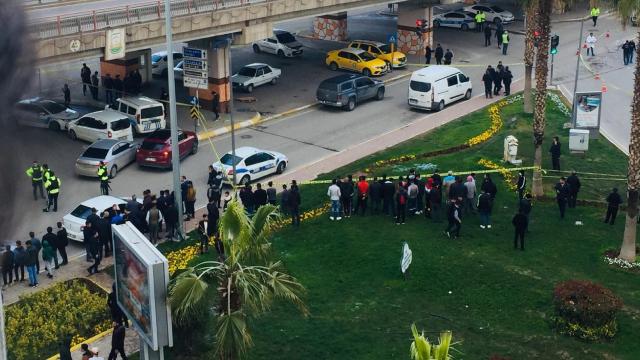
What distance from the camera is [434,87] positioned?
44.1 metres

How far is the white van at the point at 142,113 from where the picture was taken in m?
39.7

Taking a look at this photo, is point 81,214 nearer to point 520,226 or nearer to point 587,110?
point 520,226

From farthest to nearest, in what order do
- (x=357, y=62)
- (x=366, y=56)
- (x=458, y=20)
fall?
(x=458, y=20) → (x=366, y=56) → (x=357, y=62)

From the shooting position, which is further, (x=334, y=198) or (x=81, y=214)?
(x=334, y=198)

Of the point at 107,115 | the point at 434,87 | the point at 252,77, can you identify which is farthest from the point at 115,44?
the point at 434,87

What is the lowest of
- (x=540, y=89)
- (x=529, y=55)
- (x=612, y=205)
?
(x=612, y=205)

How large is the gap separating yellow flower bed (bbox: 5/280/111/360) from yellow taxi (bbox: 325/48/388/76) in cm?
2885

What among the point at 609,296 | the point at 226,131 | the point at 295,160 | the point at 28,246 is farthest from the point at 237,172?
the point at 609,296

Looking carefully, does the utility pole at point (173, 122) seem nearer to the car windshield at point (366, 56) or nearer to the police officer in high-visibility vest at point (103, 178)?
the police officer in high-visibility vest at point (103, 178)

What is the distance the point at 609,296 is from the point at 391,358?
5.11 metres

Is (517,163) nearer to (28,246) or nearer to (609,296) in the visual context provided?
(609,296)

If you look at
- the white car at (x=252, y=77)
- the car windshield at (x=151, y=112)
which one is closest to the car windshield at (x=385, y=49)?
the white car at (x=252, y=77)

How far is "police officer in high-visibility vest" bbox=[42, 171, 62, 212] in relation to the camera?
30094 mm

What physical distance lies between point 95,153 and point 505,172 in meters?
14.6
